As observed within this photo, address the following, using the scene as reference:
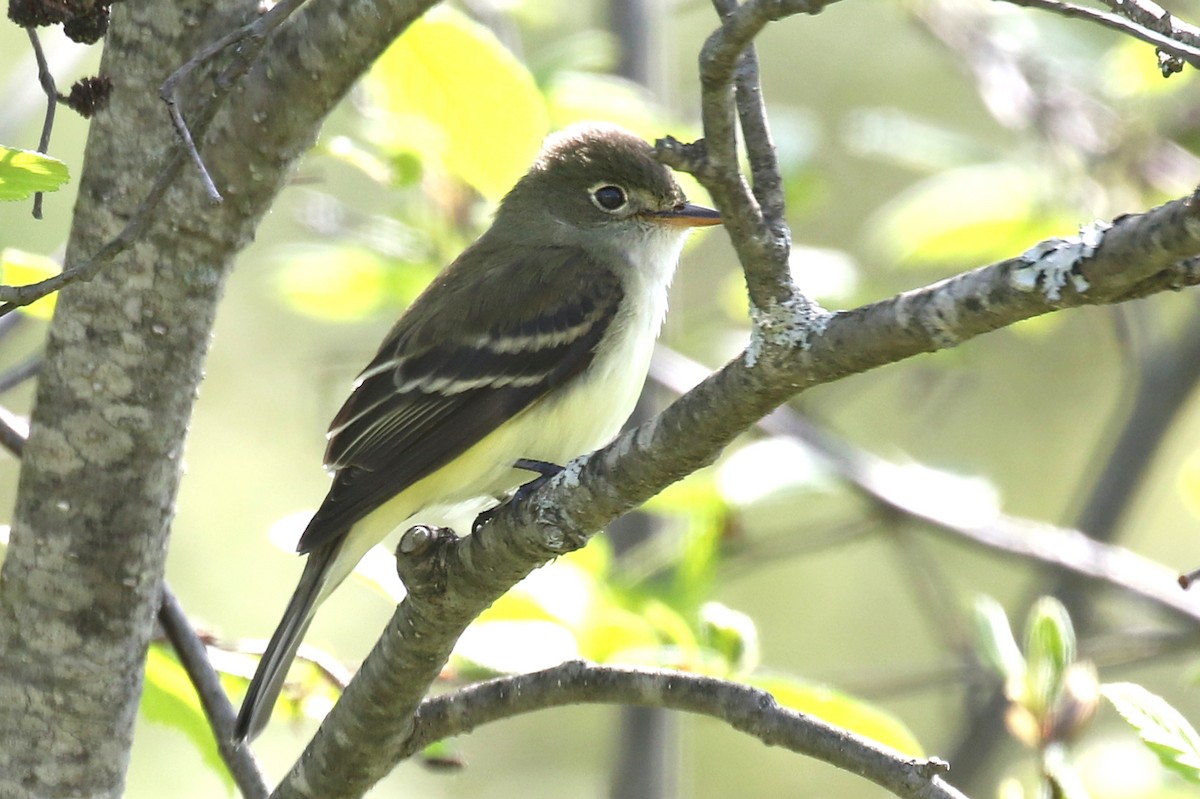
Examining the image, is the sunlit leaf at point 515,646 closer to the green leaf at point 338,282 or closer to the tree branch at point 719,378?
the tree branch at point 719,378

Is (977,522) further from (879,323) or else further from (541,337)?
(879,323)

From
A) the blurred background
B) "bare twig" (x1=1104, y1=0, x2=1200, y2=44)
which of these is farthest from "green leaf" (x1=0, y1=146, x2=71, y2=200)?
"bare twig" (x1=1104, y1=0, x2=1200, y2=44)

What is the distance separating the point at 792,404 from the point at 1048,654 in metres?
2.93

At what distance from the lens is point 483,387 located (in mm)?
4195

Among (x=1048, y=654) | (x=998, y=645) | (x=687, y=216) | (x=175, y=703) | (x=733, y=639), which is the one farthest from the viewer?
(x=687, y=216)

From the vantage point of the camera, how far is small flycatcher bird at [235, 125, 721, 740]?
407 centimetres

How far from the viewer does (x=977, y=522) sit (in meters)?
5.16

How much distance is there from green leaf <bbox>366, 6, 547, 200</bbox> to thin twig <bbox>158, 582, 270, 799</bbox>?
133cm

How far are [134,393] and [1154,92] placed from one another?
3390mm

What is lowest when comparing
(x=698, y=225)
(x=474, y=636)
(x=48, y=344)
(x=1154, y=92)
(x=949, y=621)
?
(x=474, y=636)

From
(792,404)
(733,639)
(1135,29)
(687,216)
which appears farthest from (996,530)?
(1135,29)

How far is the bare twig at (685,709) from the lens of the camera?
248cm

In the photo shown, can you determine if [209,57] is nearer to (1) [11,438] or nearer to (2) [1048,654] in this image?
(1) [11,438]

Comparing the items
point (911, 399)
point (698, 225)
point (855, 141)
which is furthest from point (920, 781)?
point (911, 399)
